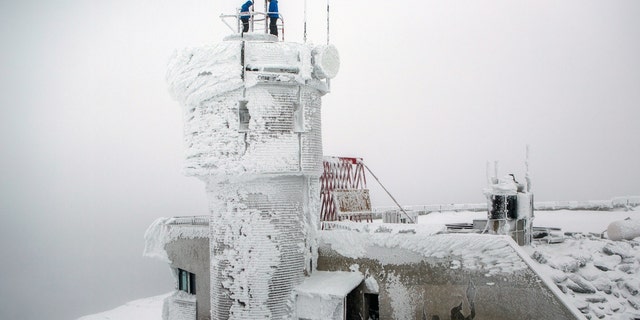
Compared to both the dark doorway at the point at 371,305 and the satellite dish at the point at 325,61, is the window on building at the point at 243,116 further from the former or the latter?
the dark doorway at the point at 371,305

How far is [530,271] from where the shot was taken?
291 inches

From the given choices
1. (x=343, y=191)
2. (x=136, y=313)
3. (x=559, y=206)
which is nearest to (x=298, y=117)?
(x=343, y=191)


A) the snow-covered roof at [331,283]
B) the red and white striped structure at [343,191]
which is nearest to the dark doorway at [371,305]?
the snow-covered roof at [331,283]

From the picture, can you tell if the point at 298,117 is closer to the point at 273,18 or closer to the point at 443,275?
the point at 273,18

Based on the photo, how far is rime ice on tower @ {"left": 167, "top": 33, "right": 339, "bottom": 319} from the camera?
332 inches

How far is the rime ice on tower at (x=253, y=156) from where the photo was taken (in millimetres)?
8438

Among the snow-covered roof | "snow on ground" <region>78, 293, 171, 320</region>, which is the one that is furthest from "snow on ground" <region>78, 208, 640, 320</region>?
"snow on ground" <region>78, 293, 171, 320</region>

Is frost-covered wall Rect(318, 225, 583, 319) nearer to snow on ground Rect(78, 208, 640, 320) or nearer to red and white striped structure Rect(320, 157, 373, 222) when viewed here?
snow on ground Rect(78, 208, 640, 320)

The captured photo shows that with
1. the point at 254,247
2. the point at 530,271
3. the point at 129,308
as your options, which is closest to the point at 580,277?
the point at 530,271

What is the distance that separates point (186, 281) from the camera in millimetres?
12250

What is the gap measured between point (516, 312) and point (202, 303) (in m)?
7.83

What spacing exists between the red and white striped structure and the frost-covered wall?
2.36 meters

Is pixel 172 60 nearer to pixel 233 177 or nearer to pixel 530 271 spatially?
pixel 233 177

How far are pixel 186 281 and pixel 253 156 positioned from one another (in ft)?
19.3
